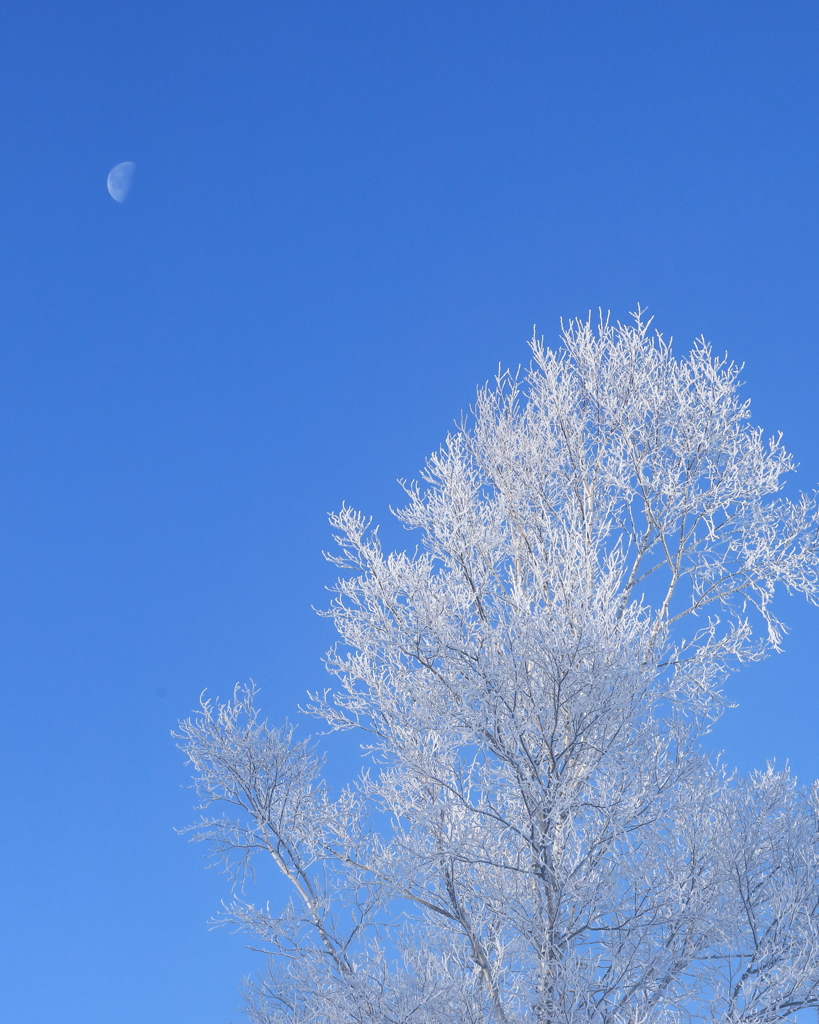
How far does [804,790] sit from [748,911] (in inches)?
77.0

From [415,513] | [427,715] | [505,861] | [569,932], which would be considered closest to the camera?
[569,932]

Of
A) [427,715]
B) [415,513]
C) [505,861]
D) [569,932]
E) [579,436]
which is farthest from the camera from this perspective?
[579,436]

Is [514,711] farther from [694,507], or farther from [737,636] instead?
[694,507]

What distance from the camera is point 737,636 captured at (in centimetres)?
693

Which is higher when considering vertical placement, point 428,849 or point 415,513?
point 415,513

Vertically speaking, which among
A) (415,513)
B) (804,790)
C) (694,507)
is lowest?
(804,790)

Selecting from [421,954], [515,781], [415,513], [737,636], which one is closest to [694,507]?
[737,636]

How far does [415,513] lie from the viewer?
278 inches

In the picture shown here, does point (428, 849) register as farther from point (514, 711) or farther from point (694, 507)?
point (694, 507)

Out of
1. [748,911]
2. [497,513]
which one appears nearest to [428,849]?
[748,911]

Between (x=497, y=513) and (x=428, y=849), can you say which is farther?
(x=497, y=513)

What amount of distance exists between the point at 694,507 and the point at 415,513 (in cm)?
234

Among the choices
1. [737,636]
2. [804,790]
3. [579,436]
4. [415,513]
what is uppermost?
[579,436]

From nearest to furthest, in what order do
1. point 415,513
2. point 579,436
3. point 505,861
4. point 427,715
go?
point 427,715
point 505,861
point 415,513
point 579,436
